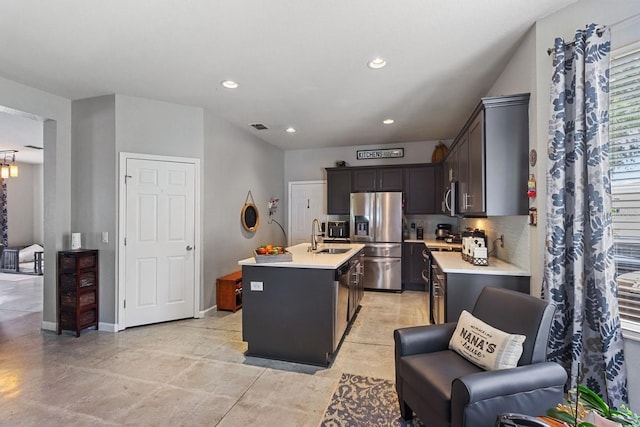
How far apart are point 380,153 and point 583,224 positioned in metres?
4.34

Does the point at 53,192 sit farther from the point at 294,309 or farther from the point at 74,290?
the point at 294,309

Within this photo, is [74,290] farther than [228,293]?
No

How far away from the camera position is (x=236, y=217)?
15.9 ft

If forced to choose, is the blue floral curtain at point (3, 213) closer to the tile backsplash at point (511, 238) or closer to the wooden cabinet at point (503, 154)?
the wooden cabinet at point (503, 154)

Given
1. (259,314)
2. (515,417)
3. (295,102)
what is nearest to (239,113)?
(295,102)

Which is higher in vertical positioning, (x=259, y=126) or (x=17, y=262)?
(x=259, y=126)

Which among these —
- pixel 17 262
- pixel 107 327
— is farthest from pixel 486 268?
pixel 17 262

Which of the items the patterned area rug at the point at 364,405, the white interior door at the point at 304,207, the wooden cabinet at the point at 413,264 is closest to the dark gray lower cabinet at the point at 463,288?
the patterned area rug at the point at 364,405

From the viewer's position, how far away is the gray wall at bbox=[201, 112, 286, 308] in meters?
4.17

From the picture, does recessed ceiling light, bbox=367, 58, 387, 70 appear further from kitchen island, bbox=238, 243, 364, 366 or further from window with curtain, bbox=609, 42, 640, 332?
kitchen island, bbox=238, 243, 364, 366

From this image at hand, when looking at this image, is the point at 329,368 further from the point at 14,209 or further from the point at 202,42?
the point at 14,209

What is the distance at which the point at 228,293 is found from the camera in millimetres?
4230

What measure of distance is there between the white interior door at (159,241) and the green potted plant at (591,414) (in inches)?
152

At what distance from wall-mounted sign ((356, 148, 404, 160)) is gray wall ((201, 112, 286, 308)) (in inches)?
72.7
